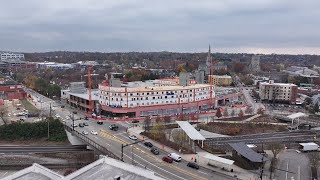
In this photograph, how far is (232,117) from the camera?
41.5m

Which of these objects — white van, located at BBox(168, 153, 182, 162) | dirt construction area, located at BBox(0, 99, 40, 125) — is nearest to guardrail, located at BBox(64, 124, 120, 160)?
white van, located at BBox(168, 153, 182, 162)

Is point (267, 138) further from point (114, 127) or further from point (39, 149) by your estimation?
point (39, 149)

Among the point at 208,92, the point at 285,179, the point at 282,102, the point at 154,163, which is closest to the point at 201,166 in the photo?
the point at 154,163

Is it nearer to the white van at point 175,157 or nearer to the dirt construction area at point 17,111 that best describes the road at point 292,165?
the white van at point 175,157

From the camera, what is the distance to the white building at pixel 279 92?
55572 millimetres

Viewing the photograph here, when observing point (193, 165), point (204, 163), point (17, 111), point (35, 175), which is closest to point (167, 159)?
point (193, 165)

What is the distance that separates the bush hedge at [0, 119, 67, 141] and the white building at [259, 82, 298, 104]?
3908cm

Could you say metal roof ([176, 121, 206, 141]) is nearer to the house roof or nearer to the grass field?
the house roof

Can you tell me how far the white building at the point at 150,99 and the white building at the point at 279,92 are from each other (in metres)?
16.5

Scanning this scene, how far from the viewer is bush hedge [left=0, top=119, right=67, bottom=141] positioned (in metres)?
32.0

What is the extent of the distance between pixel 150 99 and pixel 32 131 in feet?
52.3

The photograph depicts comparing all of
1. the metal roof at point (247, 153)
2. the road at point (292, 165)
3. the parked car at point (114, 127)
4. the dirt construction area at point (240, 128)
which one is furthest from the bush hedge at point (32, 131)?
the road at point (292, 165)

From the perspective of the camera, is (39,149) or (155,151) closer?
(155,151)

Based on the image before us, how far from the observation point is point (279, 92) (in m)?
56.6
